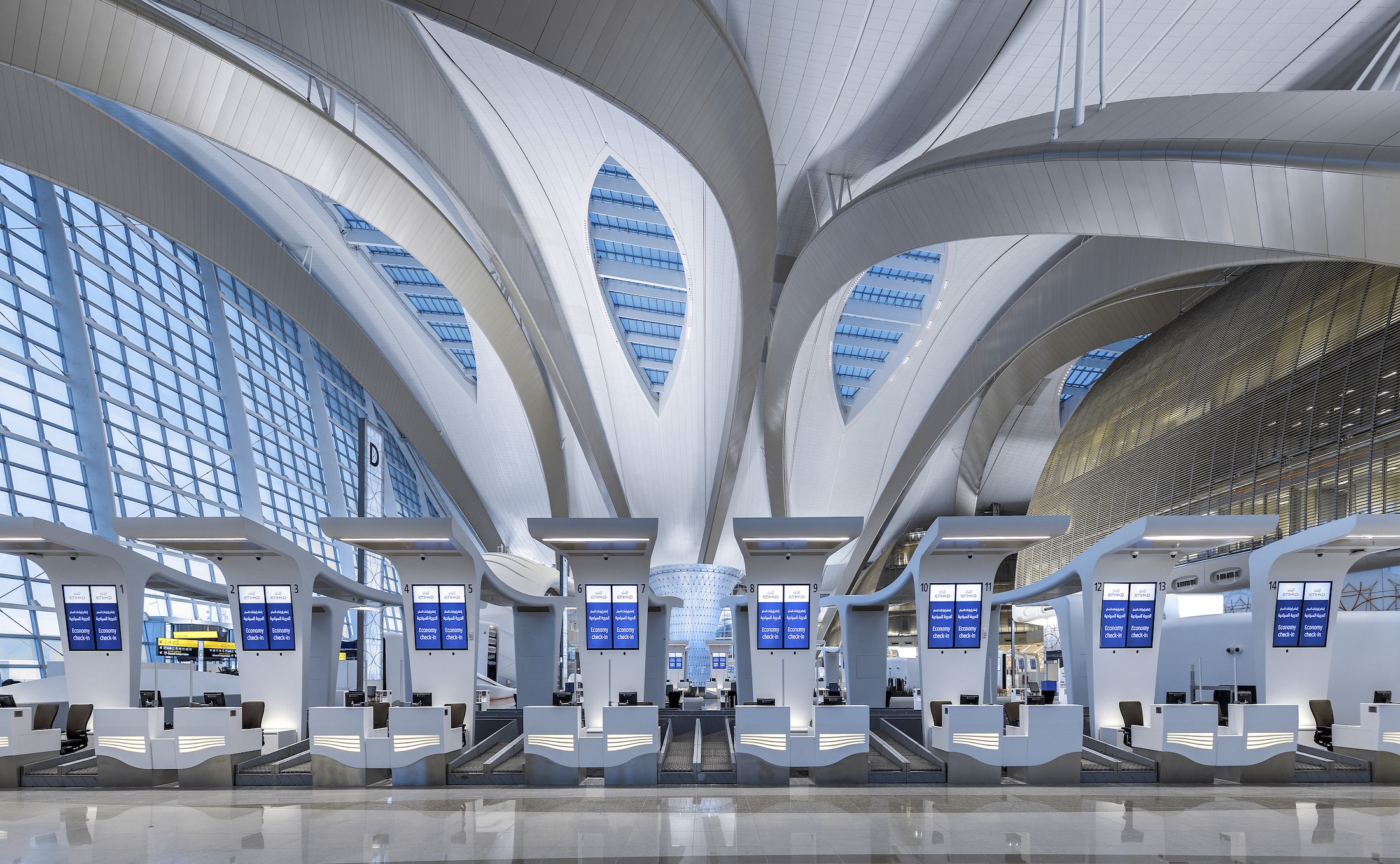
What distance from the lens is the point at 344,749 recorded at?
13.0 metres

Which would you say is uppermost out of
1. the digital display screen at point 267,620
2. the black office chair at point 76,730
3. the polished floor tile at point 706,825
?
the digital display screen at point 267,620

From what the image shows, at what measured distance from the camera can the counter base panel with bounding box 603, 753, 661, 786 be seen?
12648 mm

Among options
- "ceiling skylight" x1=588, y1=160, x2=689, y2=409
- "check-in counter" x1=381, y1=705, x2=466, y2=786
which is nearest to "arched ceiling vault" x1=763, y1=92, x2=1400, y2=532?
"ceiling skylight" x1=588, y1=160, x2=689, y2=409

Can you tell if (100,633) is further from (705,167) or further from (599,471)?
(599,471)

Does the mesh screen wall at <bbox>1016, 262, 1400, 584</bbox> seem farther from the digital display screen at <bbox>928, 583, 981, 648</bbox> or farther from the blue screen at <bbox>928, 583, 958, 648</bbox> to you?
the blue screen at <bbox>928, 583, 958, 648</bbox>

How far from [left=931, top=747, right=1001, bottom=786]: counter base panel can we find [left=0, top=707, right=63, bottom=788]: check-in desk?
1323cm

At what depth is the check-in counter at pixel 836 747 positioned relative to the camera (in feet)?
41.8

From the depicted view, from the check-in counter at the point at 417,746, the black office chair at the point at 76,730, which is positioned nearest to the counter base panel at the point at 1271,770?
the check-in counter at the point at 417,746

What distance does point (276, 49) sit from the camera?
47.8ft

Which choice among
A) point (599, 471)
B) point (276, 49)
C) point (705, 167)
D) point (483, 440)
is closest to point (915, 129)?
point (705, 167)

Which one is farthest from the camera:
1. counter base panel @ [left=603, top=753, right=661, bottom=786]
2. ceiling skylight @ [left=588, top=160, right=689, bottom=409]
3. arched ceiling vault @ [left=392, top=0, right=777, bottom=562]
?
ceiling skylight @ [left=588, top=160, right=689, bottom=409]

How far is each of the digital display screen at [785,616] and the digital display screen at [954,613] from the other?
2270 millimetres

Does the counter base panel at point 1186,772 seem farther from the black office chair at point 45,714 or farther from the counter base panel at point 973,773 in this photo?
the black office chair at point 45,714

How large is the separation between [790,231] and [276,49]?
1507 centimetres
